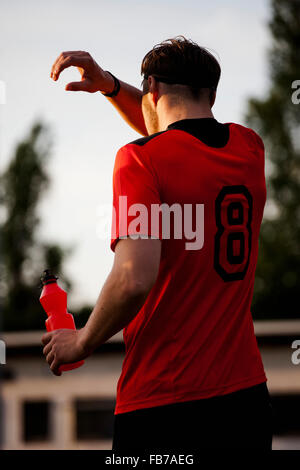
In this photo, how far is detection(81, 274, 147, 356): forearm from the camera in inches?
78.5

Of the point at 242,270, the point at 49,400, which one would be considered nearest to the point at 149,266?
the point at 242,270

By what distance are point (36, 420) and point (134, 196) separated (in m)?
20.1

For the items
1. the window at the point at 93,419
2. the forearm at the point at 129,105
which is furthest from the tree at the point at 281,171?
the forearm at the point at 129,105

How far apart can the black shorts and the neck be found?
995 mm

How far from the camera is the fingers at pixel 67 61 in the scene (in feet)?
8.39

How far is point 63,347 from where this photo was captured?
7.09 ft

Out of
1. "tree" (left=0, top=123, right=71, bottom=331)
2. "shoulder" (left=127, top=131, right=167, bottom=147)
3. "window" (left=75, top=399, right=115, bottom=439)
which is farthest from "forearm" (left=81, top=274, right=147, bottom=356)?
"tree" (left=0, top=123, right=71, bottom=331)

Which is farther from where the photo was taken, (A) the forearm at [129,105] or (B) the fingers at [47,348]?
(A) the forearm at [129,105]

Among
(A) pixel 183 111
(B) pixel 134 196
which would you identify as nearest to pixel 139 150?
(B) pixel 134 196

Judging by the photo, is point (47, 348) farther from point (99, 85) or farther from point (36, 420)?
point (36, 420)

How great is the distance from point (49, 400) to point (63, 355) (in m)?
19.2

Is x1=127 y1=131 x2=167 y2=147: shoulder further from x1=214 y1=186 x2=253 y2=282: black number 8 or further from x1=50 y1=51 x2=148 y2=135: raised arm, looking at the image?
x1=50 y1=51 x2=148 y2=135: raised arm

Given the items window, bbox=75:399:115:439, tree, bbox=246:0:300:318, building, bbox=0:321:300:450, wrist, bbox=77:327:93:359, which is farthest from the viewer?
tree, bbox=246:0:300:318

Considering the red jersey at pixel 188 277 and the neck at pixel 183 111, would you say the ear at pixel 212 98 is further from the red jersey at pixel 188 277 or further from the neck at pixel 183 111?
the red jersey at pixel 188 277
